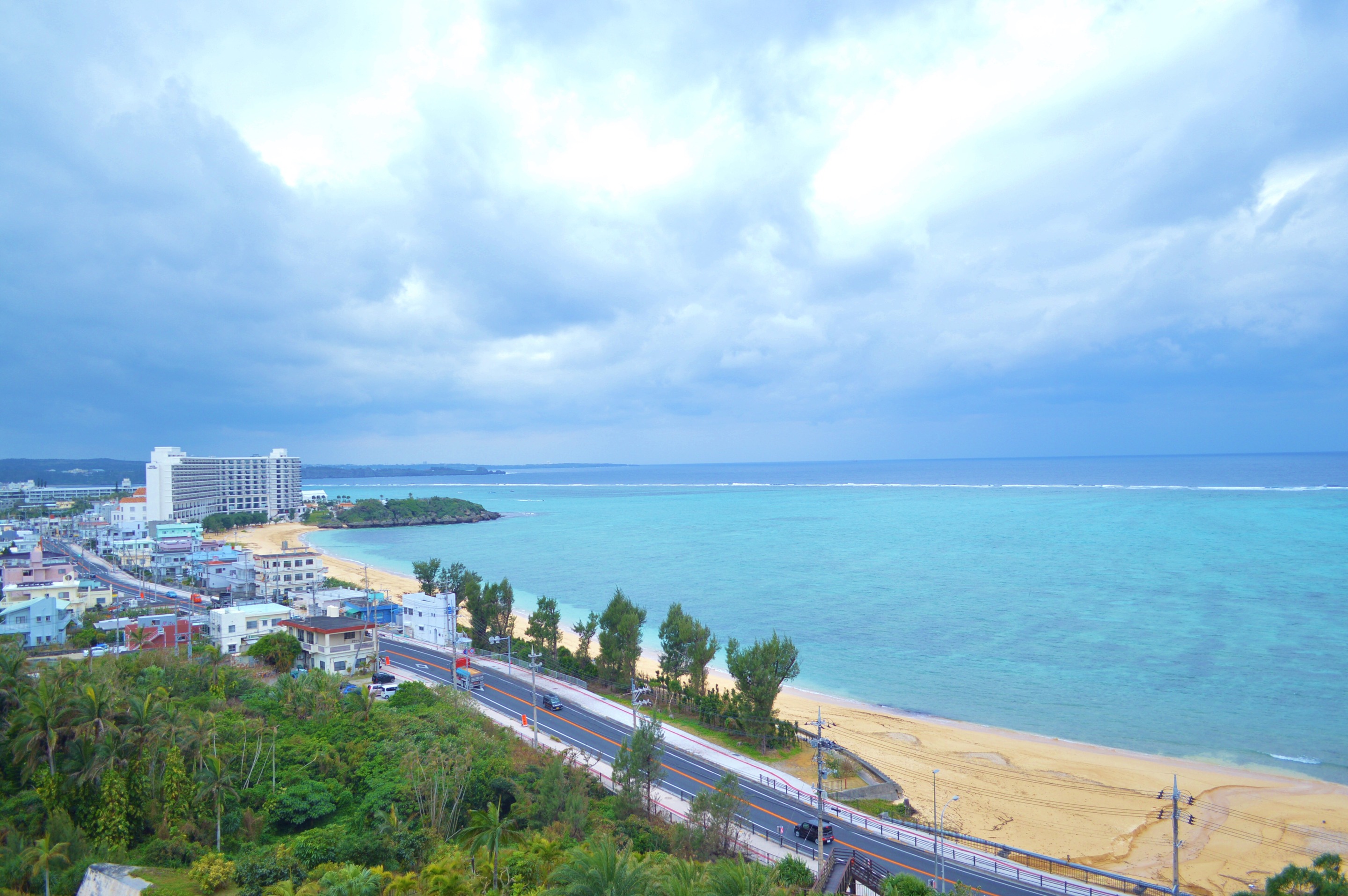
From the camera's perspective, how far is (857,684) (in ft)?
151

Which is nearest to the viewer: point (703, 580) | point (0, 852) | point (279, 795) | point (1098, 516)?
point (0, 852)

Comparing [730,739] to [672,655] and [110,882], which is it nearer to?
[672,655]

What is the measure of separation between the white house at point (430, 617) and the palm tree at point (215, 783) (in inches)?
1074

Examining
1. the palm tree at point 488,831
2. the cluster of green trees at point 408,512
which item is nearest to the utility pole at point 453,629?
the palm tree at point 488,831

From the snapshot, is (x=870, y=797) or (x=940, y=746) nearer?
(x=870, y=797)

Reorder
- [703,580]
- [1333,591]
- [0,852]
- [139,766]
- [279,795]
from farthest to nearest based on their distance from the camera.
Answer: [703,580] → [1333,591] → [279,795] → [139,766] → [0,852]

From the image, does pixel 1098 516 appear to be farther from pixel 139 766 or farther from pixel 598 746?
pixel 139 766

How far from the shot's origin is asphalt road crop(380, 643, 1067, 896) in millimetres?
22203

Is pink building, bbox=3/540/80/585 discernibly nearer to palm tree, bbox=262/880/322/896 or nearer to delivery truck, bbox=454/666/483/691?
delivery truck, bbox=454/666/483/691

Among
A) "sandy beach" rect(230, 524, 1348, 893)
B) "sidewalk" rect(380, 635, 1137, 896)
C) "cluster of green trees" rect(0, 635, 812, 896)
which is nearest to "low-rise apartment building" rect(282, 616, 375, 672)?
"sidewalk" rect(380, 635, 1137, 896)

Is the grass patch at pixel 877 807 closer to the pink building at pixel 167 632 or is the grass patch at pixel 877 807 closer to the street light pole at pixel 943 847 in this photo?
the street light pole at pixel 943 847

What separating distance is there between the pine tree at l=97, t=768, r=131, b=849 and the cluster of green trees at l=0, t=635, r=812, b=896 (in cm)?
4

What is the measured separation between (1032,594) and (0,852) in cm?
7361

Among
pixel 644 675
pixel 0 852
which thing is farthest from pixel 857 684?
pixel 0 852
